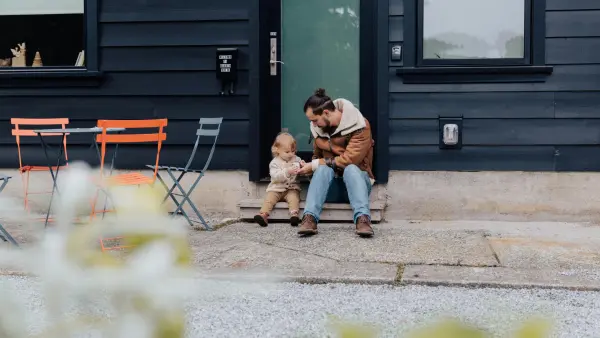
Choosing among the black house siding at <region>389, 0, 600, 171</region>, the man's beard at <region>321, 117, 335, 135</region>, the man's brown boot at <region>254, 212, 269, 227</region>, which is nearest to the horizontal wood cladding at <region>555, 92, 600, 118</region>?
the black house siding at <region>389, 0, 600, 171</region>

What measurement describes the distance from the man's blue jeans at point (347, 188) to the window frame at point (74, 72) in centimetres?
220

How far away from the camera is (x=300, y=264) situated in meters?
4.20

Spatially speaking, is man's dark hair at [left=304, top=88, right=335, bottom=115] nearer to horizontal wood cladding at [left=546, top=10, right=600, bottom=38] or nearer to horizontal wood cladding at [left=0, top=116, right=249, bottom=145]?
horizontal wood cladding at [left=0, top=116, right=249, bottom=145]

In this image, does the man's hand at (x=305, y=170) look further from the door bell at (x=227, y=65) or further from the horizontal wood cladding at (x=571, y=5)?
the horizontal wood cladding at (x=571, y=5)

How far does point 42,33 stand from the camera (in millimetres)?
6605

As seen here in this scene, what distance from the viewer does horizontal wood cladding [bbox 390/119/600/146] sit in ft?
19.5

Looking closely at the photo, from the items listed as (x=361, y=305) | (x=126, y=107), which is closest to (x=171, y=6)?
(x=126, y=107)

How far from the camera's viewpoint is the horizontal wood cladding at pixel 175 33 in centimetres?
619

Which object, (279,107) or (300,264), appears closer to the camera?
(300,264)

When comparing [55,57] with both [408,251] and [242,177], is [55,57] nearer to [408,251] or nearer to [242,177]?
[242,177]

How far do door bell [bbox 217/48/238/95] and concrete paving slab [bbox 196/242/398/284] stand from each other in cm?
189

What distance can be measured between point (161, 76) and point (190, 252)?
235 inches

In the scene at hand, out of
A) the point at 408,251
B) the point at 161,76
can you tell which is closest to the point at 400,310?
the point at 408,251

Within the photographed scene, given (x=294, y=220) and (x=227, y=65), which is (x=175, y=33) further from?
(x=294, y=220)
